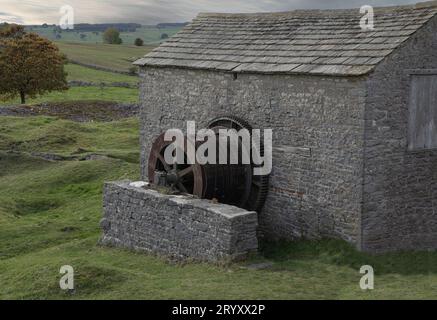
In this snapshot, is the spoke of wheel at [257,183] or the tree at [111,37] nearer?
the spoke of wheel at [257,183]

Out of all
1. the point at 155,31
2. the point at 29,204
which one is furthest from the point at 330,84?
the point at 155,31

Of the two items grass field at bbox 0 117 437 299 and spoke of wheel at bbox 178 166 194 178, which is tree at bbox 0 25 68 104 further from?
spoke of wheel at bbox 178 166 194 178

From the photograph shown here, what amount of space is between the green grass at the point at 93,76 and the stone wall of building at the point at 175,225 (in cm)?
4232

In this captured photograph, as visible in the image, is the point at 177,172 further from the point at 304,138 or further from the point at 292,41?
the point at 292,41

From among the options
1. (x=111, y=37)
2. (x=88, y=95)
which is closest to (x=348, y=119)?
(x=88, y=95)

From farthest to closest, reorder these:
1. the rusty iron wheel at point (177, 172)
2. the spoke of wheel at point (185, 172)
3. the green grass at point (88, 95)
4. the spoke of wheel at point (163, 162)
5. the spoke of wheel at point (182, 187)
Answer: the green grass at point (88, 95)
the spoke of wheel at point (163, 162)
the spoke of wheel at point (182, 187)
the spoke of wheel at point (185, 172)
the rusty iron wheel at point (177, 172)

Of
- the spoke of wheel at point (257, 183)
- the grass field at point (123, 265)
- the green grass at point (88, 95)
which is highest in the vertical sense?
the green grass at point (88, 95)

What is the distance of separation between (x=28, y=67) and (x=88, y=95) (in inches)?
219

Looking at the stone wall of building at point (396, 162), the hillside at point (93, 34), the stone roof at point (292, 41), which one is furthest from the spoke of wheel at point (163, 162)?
the hillside at point (93, 34)

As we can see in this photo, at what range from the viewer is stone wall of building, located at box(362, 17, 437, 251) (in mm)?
12172

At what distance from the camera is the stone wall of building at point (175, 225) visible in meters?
11.9

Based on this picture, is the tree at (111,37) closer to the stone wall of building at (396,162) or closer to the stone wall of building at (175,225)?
the stone wall of building at (175,225)

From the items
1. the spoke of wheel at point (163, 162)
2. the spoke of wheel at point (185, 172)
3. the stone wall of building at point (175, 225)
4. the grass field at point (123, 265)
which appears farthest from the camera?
the spoke of wheel at point (163, 162)
